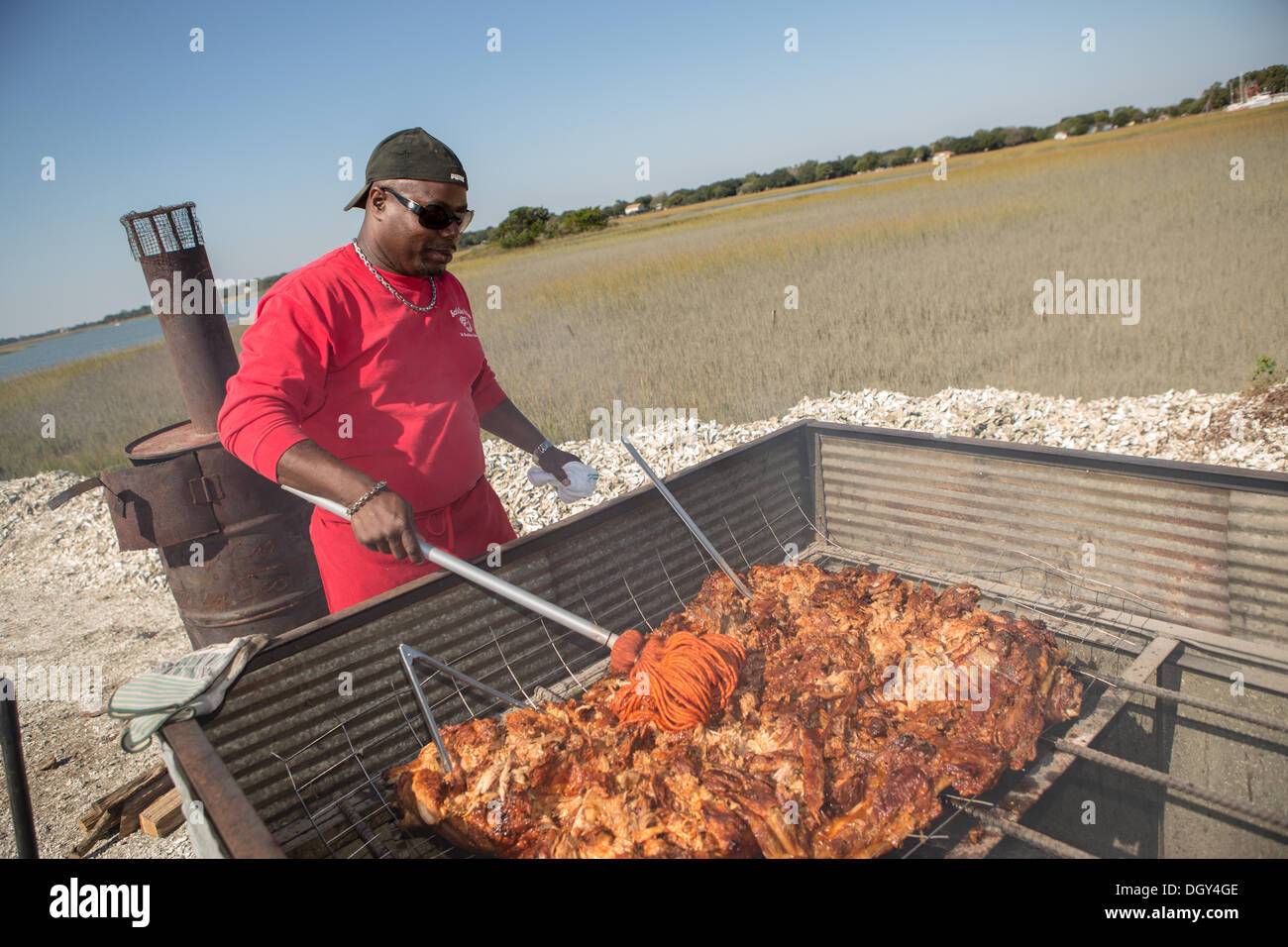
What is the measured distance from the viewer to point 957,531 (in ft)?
11.8

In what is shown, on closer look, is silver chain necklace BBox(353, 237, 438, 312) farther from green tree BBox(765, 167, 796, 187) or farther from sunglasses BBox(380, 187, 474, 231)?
green tree BBox(765, 167, 796, 187)

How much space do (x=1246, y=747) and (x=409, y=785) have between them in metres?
3.08

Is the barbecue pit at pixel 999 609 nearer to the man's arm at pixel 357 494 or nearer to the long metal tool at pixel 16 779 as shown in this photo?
the man's arm at pixel 357 494

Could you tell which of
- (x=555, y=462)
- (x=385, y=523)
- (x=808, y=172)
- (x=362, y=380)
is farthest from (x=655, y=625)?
(x=808, y=172)

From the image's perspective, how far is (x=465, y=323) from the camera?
305cm

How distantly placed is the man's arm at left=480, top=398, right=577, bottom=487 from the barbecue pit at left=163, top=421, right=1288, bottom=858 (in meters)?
0.38

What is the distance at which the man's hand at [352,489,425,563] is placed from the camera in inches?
88.4

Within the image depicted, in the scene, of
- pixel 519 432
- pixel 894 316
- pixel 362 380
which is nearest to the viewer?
pixel 362 380

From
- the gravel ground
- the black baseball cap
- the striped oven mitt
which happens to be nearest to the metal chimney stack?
the black baseball cap

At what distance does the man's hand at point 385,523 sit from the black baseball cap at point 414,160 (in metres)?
1.15

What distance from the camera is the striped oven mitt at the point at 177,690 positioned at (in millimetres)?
2068

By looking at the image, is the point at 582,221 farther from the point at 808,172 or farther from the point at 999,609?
the point at 999,609

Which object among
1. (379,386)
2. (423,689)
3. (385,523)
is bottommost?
Result: (423,689)

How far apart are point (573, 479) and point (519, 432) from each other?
389mm
